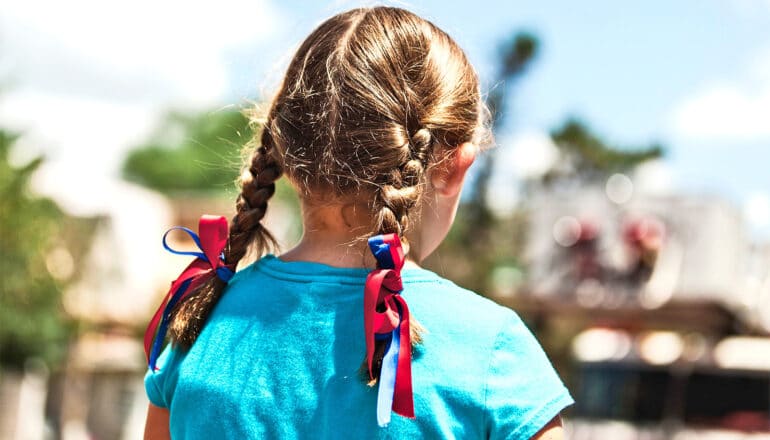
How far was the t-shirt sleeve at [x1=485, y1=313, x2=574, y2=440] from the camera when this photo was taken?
53.9 inches

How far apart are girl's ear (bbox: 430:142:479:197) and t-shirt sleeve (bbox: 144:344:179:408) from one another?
19.3 inches

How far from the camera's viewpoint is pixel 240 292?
1.59 metres

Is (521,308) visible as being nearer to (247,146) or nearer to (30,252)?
(30,252)

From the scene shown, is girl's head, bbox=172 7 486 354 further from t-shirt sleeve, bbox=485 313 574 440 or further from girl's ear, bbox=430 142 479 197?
t-shirt sleeve, bbox=485 313 574 440

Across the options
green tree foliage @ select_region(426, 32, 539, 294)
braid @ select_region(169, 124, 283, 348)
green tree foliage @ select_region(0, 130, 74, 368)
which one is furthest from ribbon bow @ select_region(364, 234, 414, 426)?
green tree foliage @ select_region(426, 32, 539, 294)

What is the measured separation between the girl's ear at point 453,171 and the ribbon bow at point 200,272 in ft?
1.15

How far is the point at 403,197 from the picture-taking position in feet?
4.69

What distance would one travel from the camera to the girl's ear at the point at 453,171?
1.53 meters

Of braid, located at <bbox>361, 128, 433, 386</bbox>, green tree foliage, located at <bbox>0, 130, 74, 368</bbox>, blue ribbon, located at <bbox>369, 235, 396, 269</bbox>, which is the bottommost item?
green tree foliage, located at <bbox>0, 130, 74, 368</bbox>

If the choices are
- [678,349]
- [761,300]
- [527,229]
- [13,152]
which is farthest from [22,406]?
[761,300]

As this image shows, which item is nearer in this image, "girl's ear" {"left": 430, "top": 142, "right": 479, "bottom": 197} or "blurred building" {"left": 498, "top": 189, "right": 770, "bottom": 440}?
"girl's ear" {"left": 430, "top": 142, "right": 479, "bottom": 197}

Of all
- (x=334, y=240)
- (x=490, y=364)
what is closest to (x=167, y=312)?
(x=334, y=240)

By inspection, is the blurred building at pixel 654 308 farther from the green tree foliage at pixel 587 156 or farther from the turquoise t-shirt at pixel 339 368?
the turquoise t-shirt at pixel 339 368

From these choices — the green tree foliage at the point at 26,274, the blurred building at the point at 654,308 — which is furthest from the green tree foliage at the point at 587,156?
the green tree foliage at the point at 26,274
